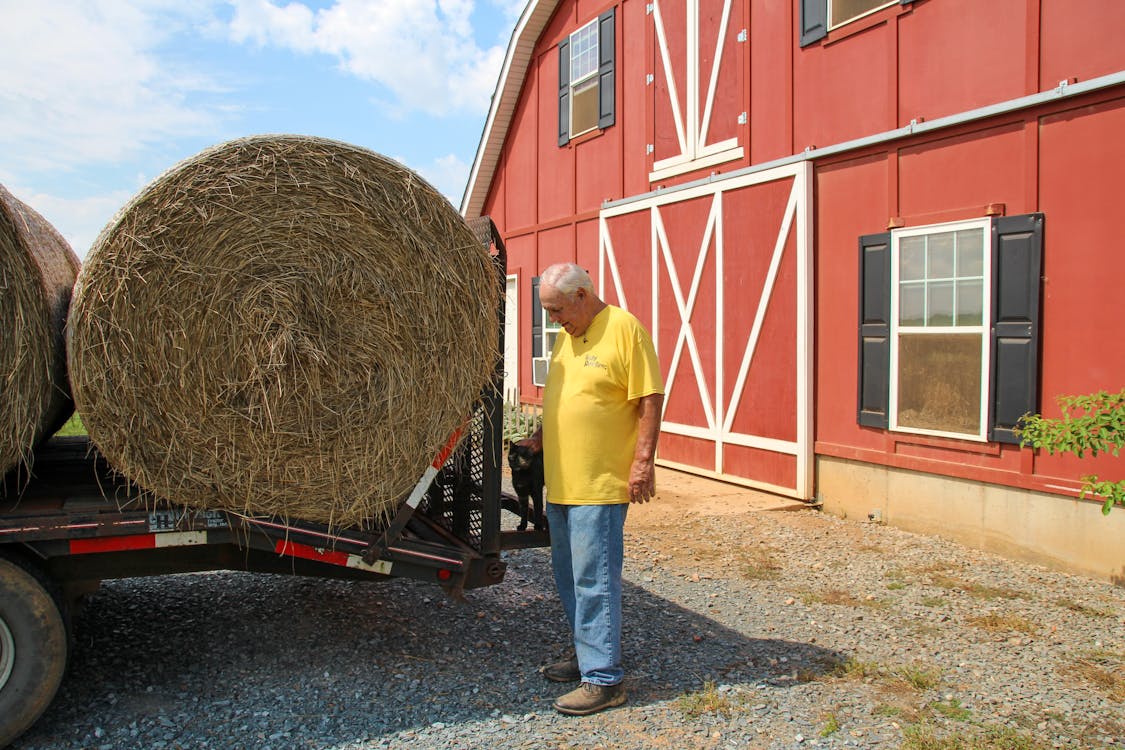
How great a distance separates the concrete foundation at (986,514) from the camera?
5.45m

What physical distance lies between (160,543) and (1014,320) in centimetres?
518

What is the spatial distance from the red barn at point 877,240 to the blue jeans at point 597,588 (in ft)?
2.29

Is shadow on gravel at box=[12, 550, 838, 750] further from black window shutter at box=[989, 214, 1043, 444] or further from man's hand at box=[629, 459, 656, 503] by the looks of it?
black window shutter at box=[989, 214, 1043, 444]

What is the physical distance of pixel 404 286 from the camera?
11.1 feet

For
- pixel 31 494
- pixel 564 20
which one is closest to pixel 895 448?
pixel 31 494

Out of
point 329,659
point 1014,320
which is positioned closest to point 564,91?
point 1014,320

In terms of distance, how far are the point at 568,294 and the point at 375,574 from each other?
1387 millimetres

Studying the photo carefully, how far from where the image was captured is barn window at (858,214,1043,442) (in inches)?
229

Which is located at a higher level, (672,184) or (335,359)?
(672,184)

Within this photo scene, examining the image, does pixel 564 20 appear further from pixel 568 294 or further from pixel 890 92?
pixel 568 294

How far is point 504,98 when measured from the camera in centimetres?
1267

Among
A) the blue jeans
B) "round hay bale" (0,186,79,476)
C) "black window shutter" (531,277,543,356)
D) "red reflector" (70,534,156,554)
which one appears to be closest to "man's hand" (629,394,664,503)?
the blue jeans

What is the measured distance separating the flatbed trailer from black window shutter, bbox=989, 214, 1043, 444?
11.7 ft

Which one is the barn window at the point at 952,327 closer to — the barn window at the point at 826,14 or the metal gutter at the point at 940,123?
the metal gutter at the point at 940,123
